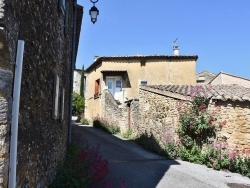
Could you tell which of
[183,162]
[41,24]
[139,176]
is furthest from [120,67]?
[41,24]

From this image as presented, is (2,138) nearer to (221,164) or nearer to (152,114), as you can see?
(221,164)

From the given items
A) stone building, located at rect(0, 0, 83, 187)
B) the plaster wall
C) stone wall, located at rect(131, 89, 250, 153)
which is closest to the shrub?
stone building, located at rect(0, 0, 83, 187)

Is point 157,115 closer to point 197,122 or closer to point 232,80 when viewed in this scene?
point 197,122

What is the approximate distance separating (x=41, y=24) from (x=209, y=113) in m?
7.90

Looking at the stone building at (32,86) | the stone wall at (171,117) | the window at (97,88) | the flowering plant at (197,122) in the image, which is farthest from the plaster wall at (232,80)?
the stone building at (32,86)

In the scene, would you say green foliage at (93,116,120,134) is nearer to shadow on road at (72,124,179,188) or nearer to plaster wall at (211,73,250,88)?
shadow on road at (72,124,179,188)

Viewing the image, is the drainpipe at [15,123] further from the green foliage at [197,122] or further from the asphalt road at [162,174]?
the green foliage at [197,122]

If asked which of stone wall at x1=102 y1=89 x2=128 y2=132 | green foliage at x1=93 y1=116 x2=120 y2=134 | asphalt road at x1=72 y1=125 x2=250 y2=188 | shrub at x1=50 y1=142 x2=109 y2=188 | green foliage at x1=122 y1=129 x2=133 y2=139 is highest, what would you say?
stone wall at x1=102 y1=89 x2=128 y2=132

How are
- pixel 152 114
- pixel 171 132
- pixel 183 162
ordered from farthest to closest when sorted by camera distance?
pixel 152 114 < pixel 171 132 < pixel 183 162

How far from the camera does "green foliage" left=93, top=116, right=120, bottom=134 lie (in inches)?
729

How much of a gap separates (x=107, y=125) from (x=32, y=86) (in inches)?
633

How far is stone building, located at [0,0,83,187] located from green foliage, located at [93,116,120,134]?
506 inches

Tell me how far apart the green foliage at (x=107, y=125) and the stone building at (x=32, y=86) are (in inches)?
506

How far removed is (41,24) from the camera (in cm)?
397
